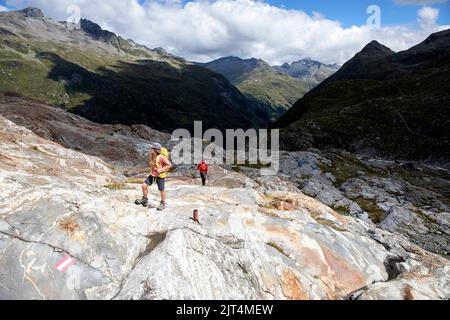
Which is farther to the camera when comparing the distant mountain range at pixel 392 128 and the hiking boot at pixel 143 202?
the distant mountain range at pixel 392 128

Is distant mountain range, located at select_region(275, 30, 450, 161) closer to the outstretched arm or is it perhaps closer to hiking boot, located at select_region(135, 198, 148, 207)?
the outstretched arm

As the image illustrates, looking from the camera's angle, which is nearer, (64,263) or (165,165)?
(64,263)

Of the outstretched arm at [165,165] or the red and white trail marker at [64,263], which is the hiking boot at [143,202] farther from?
the red and white trail marker at [64,263]

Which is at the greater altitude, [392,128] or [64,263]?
[392,128]

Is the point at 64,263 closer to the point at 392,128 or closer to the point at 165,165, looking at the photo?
the point at 165,165

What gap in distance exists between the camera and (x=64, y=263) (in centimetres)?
1370

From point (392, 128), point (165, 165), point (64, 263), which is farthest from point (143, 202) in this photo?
point (392, 128)

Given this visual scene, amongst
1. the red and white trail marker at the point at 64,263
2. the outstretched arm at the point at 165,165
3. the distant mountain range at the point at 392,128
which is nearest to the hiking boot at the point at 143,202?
the outstretched arm at the point at 165,165

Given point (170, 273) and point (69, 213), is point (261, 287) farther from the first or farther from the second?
point (69, 213)

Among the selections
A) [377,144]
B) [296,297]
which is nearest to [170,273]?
[296,297]

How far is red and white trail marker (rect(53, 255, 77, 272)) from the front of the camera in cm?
1342

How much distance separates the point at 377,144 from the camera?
121688 millimetres

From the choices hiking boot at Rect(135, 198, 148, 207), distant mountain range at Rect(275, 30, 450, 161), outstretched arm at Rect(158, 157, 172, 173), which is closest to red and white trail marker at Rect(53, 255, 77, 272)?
hiking boot at Rect(135, 198, 148, 207)

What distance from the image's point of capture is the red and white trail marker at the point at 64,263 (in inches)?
528
